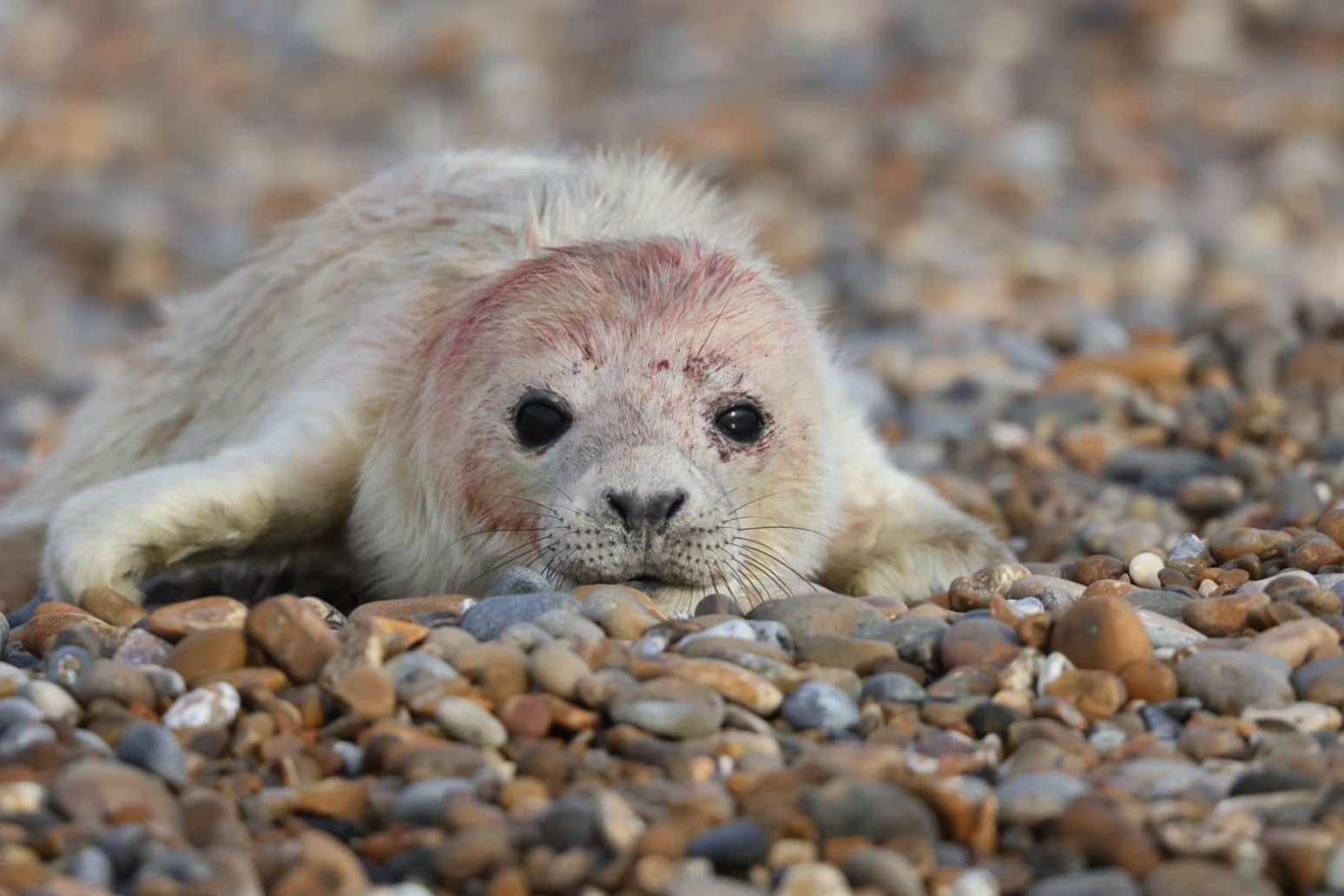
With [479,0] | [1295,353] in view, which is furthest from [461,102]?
[1295,353]

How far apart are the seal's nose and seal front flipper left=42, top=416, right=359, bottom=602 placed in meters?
1.20

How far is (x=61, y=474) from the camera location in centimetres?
633

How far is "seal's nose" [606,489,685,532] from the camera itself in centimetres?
420

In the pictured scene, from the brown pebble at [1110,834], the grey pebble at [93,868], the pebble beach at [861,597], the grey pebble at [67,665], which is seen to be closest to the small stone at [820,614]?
the pebble beach at [861,597]

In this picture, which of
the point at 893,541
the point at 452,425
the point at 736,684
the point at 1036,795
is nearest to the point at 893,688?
the point at 736,684

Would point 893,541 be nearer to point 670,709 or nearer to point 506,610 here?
point 506,610

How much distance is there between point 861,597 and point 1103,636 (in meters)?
1.05

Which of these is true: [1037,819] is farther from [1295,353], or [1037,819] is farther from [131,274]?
[131,274]

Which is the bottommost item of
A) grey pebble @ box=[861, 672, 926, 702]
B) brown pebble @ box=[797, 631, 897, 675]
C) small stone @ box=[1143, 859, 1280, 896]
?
small stone @ box=[1143, 859, 1280, 896]

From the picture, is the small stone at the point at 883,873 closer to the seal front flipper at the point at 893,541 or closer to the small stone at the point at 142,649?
the small stone at the point at 142,649

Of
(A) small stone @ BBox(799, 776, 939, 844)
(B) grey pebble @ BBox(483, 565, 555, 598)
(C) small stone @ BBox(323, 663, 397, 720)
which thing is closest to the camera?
(A) small stone @ BBox(799, 776, 939, 844)

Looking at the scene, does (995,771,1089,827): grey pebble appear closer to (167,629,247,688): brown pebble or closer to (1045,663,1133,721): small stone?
(1045,663,1133,721): small stone

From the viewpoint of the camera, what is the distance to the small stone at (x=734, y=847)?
9.11 feet

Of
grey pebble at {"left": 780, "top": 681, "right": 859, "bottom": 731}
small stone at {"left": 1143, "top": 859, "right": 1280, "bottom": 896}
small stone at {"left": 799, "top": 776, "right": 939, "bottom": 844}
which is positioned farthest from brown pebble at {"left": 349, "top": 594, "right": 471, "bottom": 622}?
small stone at {"left": 1143, "top": 859, "right": 1280, "bottom": 896}
